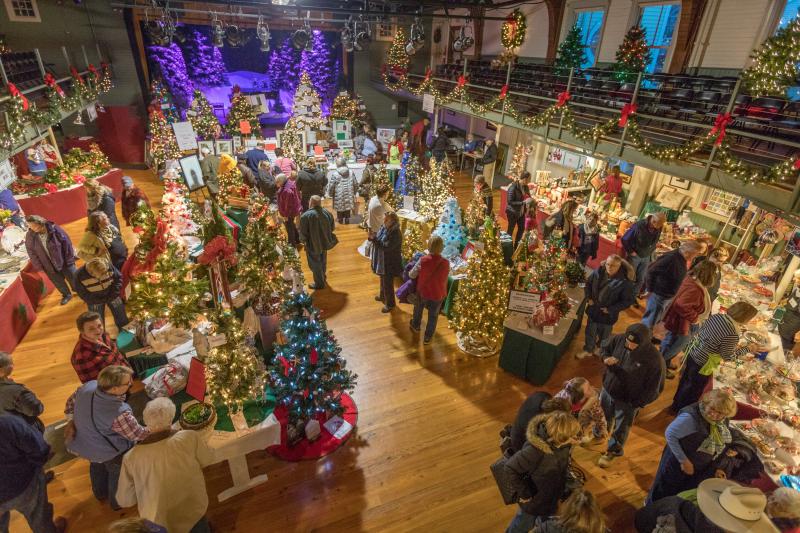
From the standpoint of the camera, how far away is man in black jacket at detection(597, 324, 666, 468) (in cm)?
352

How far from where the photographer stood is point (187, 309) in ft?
14.0

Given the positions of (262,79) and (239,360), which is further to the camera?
(262,79)

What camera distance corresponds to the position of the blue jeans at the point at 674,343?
4.87m

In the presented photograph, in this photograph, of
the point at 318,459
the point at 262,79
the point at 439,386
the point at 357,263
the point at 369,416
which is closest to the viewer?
the point at 318,459

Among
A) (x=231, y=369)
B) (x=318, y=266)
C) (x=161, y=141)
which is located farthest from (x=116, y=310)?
(x=161, y=141)

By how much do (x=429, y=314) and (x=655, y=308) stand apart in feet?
9.84

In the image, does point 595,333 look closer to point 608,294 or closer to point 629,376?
point 608,294

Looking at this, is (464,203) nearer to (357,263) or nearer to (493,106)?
(493,106)

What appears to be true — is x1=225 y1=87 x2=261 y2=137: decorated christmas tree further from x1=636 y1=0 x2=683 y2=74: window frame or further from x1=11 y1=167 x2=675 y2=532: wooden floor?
x1=636 y1=0 x2=683 y2=74: window frame

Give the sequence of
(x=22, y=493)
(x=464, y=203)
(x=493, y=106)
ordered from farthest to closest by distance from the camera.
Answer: (x=464, y=203)
(x=493, y=106)
(x=22, y=493)

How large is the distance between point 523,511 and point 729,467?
153 centimetres

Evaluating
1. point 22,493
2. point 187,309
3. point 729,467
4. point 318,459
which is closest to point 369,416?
point 318,459

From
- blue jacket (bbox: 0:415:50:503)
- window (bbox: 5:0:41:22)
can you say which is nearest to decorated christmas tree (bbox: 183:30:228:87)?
A: window (bbox: 5:0:41:22)

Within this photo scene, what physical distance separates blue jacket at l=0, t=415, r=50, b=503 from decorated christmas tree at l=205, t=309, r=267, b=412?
1094 millimetres
